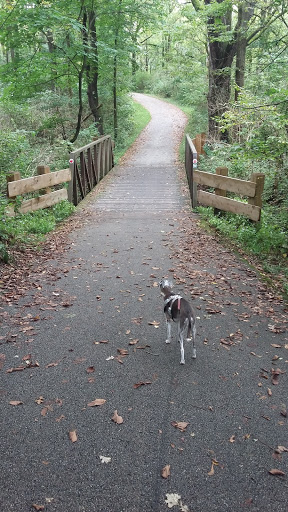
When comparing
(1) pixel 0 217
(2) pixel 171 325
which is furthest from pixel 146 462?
(1) pixel 0 217

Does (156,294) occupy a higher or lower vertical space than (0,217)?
lower

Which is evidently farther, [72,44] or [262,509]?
[72,44]

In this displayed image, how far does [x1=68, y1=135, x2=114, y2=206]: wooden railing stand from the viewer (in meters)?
10.6

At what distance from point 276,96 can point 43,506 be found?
6522mm

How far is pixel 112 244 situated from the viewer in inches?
294

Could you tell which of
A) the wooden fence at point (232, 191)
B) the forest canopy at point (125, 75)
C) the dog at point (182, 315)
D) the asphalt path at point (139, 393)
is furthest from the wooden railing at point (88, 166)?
the dog at point (182, 315)

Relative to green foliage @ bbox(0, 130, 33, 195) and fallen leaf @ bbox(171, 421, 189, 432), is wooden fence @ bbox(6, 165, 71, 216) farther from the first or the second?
fallen leaf @ bbox(171, 421, 189, 432)

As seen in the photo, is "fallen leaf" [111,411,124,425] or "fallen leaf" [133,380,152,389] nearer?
"fallen leaf" [111,411,124,425]

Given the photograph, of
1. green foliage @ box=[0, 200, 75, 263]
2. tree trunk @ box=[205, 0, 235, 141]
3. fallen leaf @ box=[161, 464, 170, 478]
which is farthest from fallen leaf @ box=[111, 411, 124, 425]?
tree trunk @ box=[205, 0, 235, 141]

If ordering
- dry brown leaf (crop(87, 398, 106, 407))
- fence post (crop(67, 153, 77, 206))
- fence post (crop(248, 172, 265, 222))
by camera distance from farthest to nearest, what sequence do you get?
fence post (crop(67, 153, 77, 206)) < fence post (crop(248, 172, 265, 222)) < dry brown leaf (crop(87, 398, 106, 407))

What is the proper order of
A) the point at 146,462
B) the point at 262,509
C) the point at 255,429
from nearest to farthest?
the point at 262,509 < the point at 146,462 < the point at 255,429

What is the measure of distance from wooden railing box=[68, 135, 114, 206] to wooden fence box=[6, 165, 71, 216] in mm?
483

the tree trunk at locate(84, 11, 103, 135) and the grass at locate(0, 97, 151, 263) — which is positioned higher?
the tree trunk at locate(84, 11, 103, 135)

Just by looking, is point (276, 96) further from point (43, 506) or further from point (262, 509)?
point (43, 506)
